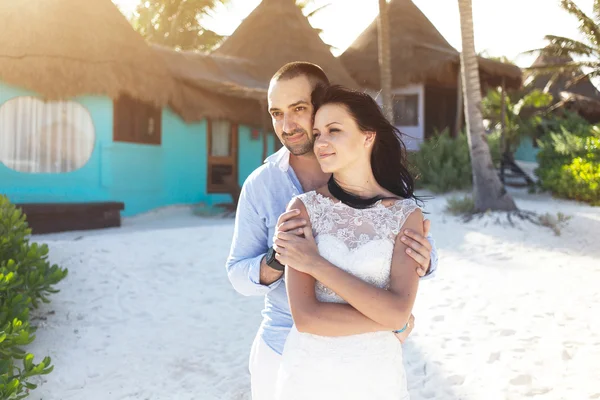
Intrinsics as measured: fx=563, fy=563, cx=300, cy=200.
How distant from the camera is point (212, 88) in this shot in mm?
12289

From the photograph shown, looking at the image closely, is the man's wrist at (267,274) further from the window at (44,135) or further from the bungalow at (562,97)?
the bungalow at (562,97)

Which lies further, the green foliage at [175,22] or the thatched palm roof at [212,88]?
the green foliage at [175,22]

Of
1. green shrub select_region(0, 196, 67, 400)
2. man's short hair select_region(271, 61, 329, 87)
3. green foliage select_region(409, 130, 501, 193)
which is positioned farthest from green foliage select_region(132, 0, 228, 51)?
man's short hair select_region(271, 61, 329, 87)

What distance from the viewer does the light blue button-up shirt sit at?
1.98 m

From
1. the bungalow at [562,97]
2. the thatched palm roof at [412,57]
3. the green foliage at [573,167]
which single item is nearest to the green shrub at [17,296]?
the green foliage at [573,167]

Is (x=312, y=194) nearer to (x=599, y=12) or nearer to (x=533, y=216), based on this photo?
(x=533, y=216)

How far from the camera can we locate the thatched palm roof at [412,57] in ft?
51.3

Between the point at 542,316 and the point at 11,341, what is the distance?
15.3 feet

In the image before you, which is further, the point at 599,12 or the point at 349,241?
the point at 599,12

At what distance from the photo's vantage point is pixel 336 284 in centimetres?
160

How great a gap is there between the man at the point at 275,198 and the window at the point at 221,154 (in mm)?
11246

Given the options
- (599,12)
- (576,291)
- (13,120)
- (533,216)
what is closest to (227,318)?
(576,291)

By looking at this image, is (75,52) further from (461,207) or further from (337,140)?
(337,140)

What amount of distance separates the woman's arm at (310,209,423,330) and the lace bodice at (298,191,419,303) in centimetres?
5
